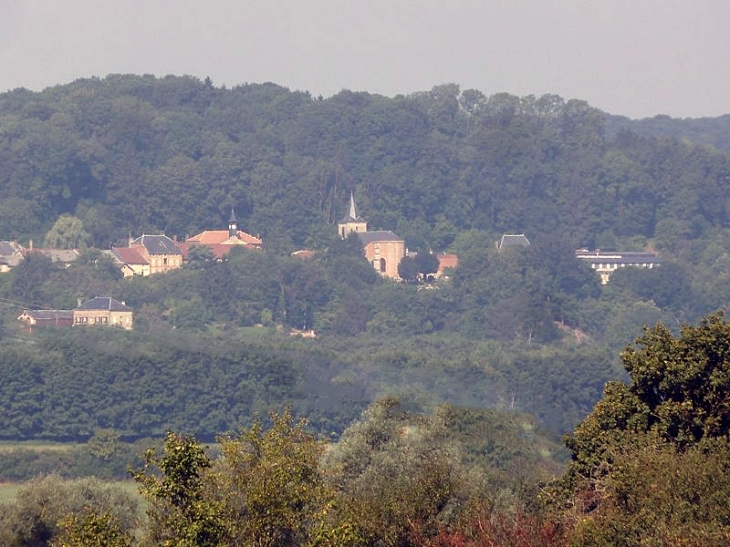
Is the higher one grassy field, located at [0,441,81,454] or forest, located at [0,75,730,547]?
forest, located at [0,75,730,547]

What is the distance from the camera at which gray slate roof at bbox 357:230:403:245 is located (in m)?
123

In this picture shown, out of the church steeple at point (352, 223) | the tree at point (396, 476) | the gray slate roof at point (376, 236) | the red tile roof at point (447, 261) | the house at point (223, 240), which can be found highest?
the tree at point (396, 476)

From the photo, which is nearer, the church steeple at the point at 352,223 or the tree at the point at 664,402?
the tree at the point at 664,402

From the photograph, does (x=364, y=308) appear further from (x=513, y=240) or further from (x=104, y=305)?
(x=513, y=240)

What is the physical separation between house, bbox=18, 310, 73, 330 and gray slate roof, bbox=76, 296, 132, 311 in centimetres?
246

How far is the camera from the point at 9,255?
110438 mm

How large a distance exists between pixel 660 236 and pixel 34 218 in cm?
4357

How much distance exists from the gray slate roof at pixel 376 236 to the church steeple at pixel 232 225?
8.26 m

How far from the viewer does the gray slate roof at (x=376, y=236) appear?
123056 mm

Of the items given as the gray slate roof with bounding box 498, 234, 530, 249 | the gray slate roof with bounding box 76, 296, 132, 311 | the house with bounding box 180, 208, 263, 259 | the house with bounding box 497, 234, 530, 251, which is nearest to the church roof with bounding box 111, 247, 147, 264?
the house with bounding box 180, 208, 263, 259

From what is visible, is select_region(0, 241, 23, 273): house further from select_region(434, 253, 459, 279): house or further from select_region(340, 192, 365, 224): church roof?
select_region(434, 253, 459, 279): house

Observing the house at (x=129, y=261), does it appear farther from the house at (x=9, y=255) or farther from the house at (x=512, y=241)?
the house at (x=512, y=241)

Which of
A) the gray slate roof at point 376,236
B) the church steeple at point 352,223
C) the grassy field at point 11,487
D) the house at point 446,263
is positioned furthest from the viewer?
the church steeple at point 352,223

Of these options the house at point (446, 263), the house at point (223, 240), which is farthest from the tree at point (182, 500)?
the house at point (446, 263)
